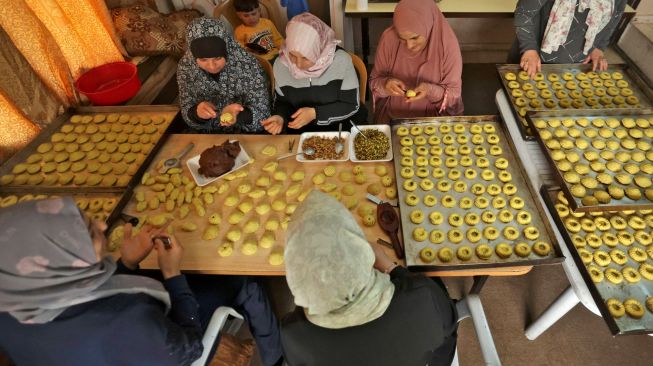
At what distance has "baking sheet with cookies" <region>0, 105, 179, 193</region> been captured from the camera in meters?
2.24

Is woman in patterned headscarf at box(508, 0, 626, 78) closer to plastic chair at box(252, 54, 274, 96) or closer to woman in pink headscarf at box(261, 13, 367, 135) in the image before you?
woman in pink headscarf at box(261, 13, 367, 135)

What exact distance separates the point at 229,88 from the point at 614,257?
2.58 metres

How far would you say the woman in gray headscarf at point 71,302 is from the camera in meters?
1.15

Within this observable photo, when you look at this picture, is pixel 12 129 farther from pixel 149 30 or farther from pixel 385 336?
pixel 385 336

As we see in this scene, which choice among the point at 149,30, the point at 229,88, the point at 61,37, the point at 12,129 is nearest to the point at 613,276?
the point at 229,88

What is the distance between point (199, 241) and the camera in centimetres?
187

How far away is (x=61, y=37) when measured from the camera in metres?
2.84

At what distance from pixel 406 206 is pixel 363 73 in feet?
4.27

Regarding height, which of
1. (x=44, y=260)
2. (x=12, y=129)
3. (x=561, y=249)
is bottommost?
(x=561, y=249)

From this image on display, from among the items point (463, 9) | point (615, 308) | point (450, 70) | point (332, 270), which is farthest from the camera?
point (463, 9)

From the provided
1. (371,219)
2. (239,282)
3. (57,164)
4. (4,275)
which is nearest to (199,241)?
(239,282)

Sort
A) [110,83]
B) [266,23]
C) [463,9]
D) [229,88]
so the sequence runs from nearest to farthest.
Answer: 1. [229,88]
2. [110,83]
3. [463,9]
4. [266,23]

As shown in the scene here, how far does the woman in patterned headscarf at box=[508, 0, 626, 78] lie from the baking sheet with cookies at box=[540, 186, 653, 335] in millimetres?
1240

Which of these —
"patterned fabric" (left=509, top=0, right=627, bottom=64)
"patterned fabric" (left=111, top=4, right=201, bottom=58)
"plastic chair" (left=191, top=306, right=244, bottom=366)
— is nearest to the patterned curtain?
"patterned fabric" (left=111, top=4, right=201, bottom=58)
